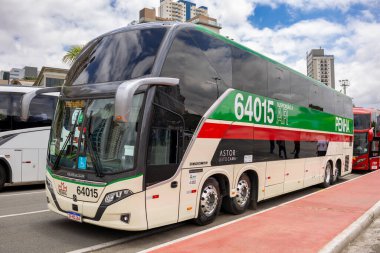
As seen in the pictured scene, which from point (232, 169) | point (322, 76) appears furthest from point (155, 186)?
point (322, 76)

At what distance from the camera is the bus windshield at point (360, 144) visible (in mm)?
22844

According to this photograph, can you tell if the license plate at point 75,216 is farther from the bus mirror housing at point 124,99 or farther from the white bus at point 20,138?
A: the white bus at point 20,138

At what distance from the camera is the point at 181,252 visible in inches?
216

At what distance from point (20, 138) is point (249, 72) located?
8.17m

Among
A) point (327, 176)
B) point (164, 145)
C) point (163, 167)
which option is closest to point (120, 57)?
point (164, 145)

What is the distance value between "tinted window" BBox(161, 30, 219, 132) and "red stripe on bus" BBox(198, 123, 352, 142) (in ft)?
1.38

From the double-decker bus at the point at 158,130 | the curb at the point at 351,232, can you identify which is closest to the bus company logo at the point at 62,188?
Result: the double-decker bus at the point at 158,130

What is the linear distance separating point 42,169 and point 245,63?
8316 mm

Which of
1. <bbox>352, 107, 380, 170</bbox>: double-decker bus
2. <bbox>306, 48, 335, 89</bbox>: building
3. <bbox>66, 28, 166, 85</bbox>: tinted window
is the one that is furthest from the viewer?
<bbox>306, 48, 335, 89</bbox>: building

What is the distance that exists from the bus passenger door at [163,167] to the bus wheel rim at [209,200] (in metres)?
1.00

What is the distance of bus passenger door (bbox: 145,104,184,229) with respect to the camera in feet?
20.4

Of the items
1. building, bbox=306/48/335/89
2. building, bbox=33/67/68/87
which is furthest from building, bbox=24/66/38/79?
building, bbox=306/48/335/89

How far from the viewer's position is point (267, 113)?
9867mm

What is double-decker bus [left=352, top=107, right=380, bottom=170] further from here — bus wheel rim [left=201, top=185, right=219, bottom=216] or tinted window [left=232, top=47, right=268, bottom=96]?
bus wheel rim [left=201, top=185, right=219, bottom=216]
